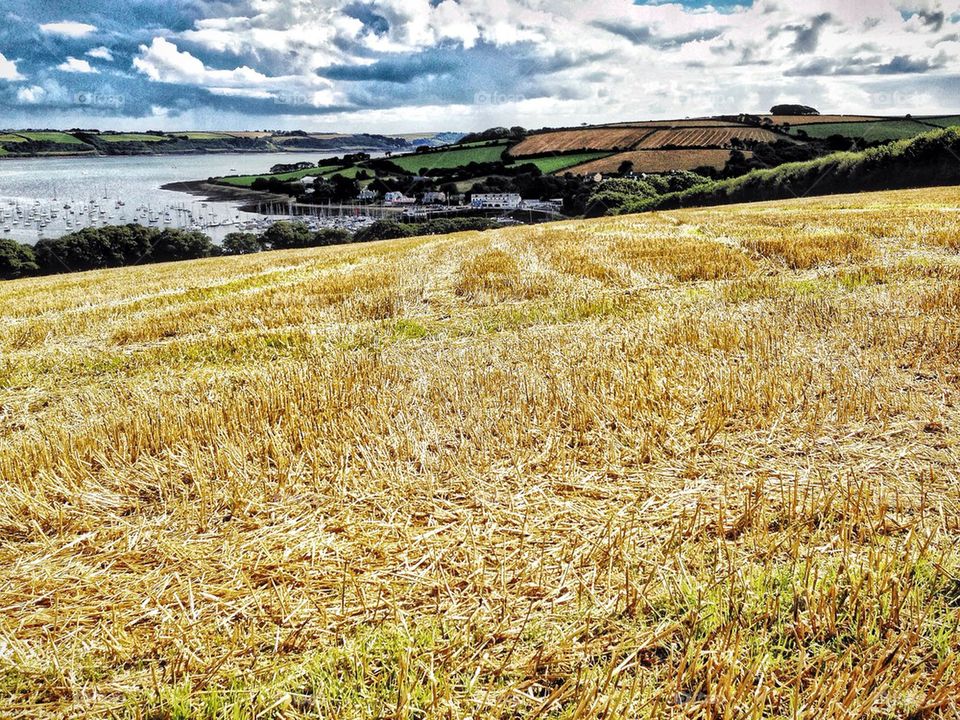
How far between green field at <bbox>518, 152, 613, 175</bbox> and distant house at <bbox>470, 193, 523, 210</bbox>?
34.7 feet

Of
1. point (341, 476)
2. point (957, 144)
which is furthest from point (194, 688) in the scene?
point (957, 144)

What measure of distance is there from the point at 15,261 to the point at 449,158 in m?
113

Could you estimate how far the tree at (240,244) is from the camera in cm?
10288

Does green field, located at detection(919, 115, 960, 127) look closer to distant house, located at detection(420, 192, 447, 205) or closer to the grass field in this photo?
distant house, located at detection(420, 192, 447, 205)

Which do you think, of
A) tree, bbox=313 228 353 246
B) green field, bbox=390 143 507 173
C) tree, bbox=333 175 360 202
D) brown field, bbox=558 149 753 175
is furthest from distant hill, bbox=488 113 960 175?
tree, bbox=333 175 360 202

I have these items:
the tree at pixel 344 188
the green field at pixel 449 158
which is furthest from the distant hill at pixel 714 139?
the tree at pixel 344 188

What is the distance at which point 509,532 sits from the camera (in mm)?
3484

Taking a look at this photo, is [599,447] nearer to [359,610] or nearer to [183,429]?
[359,610]

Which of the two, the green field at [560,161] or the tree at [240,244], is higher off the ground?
the green field at [560,161]

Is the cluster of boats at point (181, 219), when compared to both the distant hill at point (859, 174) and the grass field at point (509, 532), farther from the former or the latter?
the grass field at point (509, 532)

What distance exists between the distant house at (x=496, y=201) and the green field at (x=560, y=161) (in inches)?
416

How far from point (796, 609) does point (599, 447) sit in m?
2.04

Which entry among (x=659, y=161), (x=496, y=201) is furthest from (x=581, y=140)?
(x=659, y=161)

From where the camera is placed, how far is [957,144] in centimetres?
5472
